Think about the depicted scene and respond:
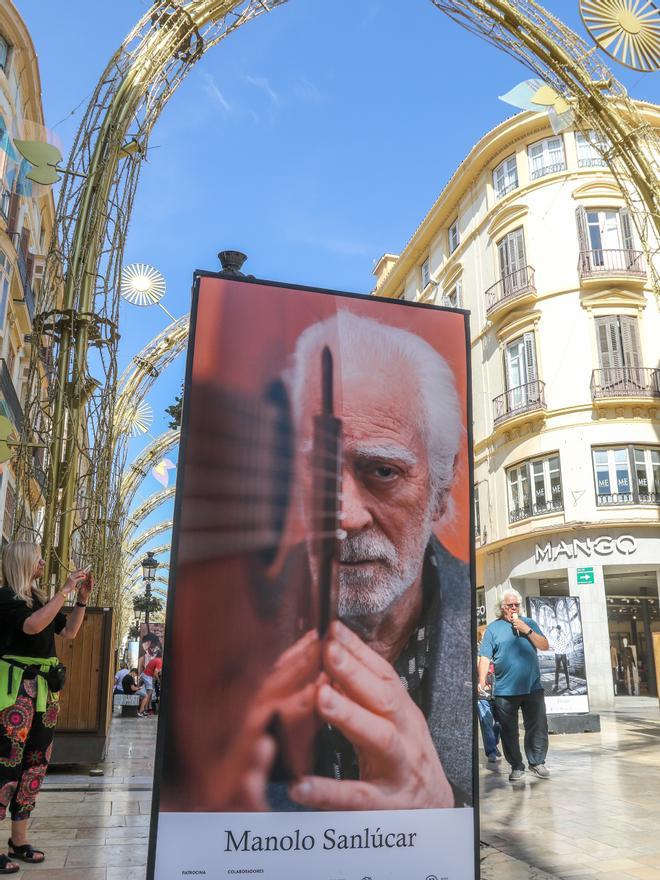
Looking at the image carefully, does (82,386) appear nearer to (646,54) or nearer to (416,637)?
(416,637)

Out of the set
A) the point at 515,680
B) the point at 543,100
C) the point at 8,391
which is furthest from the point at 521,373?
the point at 515,680

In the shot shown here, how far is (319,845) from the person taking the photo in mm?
2859

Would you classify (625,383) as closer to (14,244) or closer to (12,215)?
(14,244)

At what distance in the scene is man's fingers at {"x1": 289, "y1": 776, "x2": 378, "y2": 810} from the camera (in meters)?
2.87

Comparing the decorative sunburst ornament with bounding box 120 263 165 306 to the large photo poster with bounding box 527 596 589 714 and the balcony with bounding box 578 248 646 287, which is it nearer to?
the large photo poster with bounding box 527 596 589 714

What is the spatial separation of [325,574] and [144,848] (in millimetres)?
2643

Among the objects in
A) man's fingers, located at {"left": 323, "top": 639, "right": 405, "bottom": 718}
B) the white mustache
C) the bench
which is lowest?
the bench

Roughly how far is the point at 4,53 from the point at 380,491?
20603mm

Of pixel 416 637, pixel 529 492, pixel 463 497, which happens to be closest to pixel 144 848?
pixel 416 637

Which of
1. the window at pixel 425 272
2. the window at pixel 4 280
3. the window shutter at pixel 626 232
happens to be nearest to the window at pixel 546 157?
the window shutter at pixel 626 232

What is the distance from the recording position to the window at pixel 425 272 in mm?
33659

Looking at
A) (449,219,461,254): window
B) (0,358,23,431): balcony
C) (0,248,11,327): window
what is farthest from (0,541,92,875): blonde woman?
(449,219,461,254): window

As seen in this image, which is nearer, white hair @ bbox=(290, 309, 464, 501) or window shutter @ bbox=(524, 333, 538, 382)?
white hair @ bbox=(290, 309, 464, 501)

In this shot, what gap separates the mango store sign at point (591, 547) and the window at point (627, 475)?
102cm
